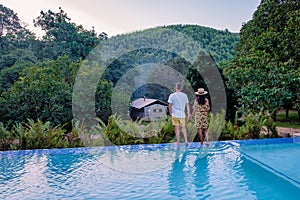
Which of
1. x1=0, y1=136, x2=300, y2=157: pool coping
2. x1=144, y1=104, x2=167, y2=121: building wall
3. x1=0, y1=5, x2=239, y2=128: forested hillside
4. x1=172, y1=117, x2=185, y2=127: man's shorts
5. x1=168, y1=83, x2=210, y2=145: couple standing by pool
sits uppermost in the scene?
x1=0, y1=5, x2=239, y2=128: forested hillside

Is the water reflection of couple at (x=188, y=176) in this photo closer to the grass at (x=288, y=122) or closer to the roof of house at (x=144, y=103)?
the grass at (x=288, y=122)

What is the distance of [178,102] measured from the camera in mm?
6062

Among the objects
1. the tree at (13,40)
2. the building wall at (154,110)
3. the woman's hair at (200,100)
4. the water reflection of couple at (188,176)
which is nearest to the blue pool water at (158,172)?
the water reflection of couple at (188,176)

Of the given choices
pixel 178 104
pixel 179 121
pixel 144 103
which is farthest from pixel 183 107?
pixel 144 103

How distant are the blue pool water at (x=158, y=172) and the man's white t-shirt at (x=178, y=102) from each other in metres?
0.84

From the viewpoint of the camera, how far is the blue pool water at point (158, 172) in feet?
12.7

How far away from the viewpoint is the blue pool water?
3.87 metres

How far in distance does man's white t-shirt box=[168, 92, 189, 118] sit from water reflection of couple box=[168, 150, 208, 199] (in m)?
0.86

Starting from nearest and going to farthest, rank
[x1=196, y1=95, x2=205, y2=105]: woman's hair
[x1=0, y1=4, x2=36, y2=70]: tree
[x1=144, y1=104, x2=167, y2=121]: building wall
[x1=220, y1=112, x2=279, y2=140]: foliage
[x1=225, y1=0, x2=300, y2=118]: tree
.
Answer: [x1=196, y1=95, x2=205, y2=105]: woman's hair
[x1=220, y1=112, x2=279, y2=140]: foliage
[x1=225, y1=0, x2=300, y2=118]: tree
[x1=144, y1=104, x2=167, y2=121]: building wall
[x1=0, y1=4, x2=36, y2=70]: tree

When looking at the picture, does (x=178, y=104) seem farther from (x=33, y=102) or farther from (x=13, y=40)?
(x=13, y=40)

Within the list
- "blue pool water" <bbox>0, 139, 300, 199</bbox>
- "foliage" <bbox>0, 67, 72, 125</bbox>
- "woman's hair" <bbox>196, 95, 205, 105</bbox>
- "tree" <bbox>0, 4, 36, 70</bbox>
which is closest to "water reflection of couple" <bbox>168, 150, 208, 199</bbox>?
"blue pool water" <bbox>0, 139, 300, 199</bbox>

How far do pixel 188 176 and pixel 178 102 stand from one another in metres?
1.90

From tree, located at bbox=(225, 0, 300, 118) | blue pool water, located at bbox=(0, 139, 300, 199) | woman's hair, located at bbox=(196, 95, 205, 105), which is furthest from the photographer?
tree, located at bbox=(225, 0, 300, 118)

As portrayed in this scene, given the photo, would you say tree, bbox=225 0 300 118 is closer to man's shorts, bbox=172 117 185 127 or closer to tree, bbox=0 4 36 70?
man's shorts, bbox=172 117 185 127
